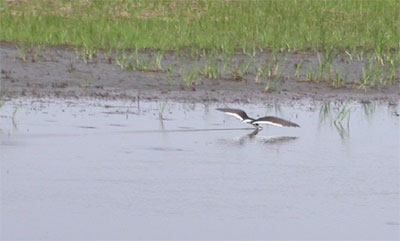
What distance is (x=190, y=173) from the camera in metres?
9.92

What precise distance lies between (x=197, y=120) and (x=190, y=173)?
3025 mm

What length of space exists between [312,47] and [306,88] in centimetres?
312

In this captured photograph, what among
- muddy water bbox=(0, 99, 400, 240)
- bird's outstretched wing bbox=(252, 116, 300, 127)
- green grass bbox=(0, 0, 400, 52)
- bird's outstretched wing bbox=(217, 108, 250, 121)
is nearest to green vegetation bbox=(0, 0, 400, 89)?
green grass bbox=(0, 0, 400, 52)

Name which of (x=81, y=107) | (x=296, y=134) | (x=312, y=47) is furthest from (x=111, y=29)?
(x=296, y=134)

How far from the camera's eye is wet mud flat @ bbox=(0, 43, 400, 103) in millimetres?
14945

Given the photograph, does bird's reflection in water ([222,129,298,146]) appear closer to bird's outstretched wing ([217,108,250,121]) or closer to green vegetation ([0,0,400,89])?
bird's outstretched wing ([217,108,250,121])

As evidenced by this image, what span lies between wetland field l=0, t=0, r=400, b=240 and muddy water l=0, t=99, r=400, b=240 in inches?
0.7

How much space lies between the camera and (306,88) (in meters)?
15.8

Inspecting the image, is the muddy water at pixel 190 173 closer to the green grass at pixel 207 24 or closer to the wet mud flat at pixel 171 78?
the wet mud flat at pixel 171 78

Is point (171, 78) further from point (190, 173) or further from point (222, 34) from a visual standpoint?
point (190, 173)

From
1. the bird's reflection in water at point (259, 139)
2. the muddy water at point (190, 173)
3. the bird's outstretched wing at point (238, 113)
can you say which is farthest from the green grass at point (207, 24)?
the bird's reflection in water at point (259, 139)

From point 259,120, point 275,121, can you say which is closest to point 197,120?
point 259,120

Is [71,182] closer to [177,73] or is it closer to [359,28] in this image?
[177,73]

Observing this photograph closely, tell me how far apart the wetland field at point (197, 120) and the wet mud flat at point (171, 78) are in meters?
0.03
